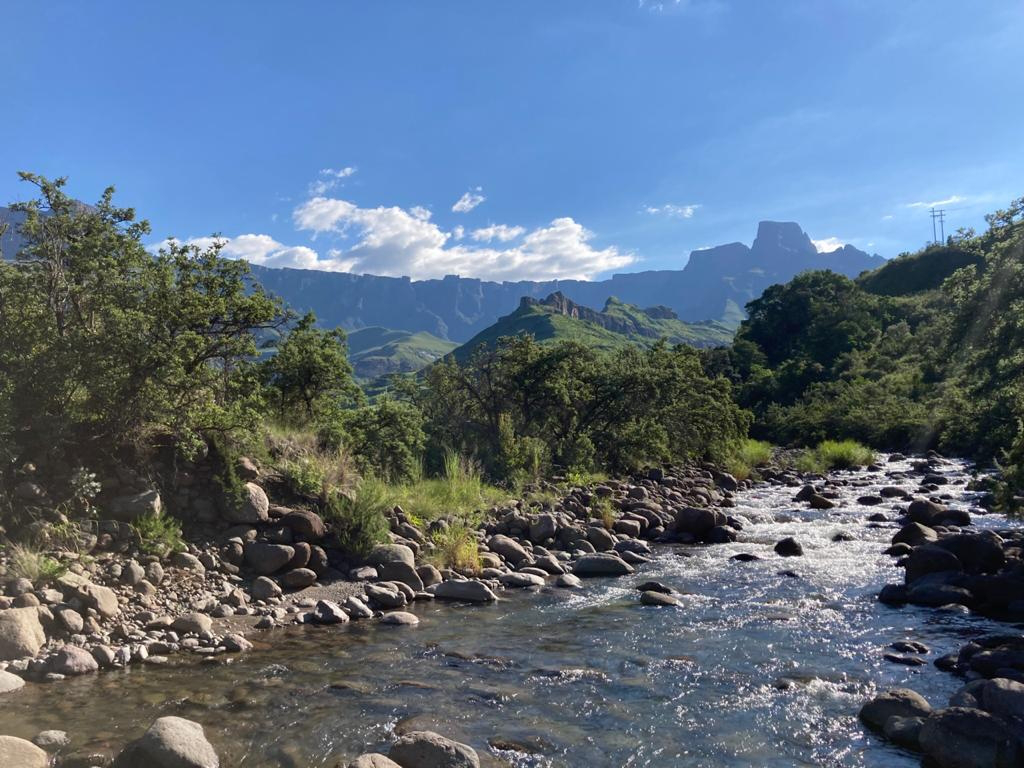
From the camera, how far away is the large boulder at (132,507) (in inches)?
437

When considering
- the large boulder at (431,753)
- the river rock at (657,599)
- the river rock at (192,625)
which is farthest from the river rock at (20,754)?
the river rock at (657,599)

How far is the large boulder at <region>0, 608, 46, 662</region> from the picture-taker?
26.4ft

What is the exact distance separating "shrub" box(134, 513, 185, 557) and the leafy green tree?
18.3 feet

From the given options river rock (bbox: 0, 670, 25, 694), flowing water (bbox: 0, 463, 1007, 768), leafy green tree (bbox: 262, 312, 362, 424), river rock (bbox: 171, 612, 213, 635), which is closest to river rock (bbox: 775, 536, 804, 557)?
flowing water (bbox: 0, 463, 1007, 768)

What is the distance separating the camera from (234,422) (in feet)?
38.9

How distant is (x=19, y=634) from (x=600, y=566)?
32.1 feet

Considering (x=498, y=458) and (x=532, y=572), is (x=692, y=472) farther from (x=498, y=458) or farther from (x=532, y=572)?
(x=532, y=572)

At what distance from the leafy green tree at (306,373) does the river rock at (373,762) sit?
38.2ft

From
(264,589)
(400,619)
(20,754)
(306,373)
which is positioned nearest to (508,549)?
(400,619)

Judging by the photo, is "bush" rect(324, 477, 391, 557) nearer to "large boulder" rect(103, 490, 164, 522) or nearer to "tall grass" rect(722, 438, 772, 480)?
"large boulder" rect(103, 490, 164, 522)

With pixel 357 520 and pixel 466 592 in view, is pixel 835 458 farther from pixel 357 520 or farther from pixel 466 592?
pixel 357 520

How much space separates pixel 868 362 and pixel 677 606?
6156 centimetres

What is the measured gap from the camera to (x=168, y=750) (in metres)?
5.84

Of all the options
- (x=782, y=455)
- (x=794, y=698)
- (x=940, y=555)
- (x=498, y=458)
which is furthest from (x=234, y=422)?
(x=782, y=455)
